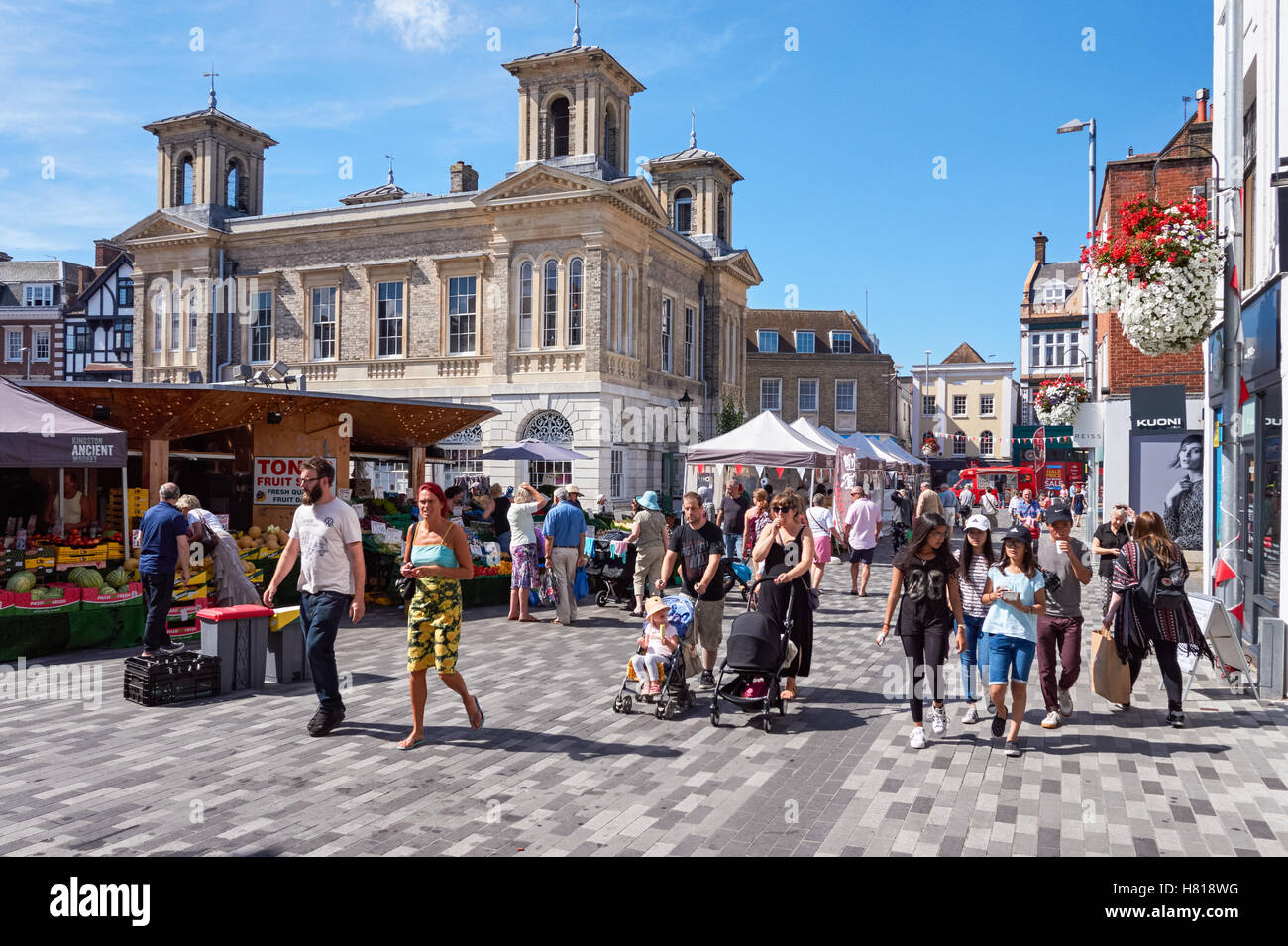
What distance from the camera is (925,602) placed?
22.5ft

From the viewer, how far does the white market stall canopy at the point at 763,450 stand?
17.6 metres

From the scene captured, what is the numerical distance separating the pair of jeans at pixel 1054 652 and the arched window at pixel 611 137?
27.4 m

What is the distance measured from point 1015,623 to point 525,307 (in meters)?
24.9

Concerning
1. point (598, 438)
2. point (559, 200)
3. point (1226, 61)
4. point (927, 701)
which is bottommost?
point (927, 701)

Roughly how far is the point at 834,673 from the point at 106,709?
21.7ft

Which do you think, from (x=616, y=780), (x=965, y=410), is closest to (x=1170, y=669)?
(x=616, y=780)

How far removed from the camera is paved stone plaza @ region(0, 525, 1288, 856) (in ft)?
16.3

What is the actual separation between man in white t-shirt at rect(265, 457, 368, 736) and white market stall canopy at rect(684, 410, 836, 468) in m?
11.4

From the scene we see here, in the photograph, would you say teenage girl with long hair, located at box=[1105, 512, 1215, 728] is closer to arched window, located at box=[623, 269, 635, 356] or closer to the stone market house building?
the stone market house building

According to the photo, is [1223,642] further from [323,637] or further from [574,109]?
[574,109]

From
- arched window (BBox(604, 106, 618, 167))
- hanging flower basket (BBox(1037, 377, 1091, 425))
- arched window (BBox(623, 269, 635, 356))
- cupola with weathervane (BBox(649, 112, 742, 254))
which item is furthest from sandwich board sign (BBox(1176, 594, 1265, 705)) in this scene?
cupola with weathervane (BBox(649, 112, 742, 254))

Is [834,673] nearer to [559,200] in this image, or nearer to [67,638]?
[67,638]

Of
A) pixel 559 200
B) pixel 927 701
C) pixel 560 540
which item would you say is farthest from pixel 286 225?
pixel 927 701

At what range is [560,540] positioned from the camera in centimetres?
1234
